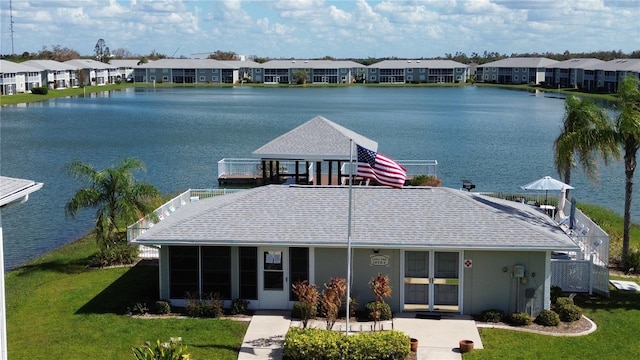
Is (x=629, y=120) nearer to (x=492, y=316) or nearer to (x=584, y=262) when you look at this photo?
(x=584, y=262)

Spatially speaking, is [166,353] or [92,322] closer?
[166,353]

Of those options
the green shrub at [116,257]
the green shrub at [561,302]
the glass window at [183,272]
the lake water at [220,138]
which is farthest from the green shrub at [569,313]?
the lake water at [220,138]

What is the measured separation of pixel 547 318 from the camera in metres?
19.1

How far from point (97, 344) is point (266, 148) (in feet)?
63.1

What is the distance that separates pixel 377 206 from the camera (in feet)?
70.6

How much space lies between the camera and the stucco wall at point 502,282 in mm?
19641

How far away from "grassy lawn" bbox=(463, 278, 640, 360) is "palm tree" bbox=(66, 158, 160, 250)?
515 inches

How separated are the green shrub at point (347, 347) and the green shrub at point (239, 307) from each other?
3.50 meters

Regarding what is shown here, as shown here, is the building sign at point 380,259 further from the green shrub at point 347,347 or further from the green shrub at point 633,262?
the green shrub at point 633,262

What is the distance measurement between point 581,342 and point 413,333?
13.1ft

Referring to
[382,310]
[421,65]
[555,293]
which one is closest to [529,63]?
[421,65]

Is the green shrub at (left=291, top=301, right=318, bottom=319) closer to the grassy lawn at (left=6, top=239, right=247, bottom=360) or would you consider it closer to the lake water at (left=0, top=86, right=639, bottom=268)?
the grassy lawn at (left=6, top=239, right=247, bottom=360)

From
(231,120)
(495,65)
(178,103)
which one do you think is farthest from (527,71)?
(231,120)

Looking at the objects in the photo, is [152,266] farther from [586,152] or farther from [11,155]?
[11,155]
